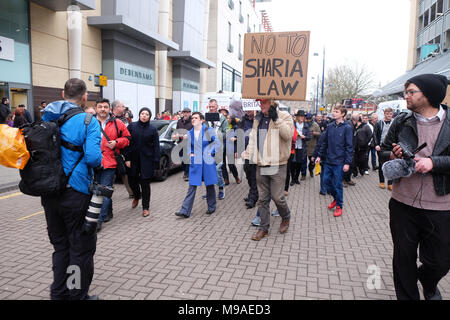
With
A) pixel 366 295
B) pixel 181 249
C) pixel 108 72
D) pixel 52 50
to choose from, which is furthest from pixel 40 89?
pixel 366 295

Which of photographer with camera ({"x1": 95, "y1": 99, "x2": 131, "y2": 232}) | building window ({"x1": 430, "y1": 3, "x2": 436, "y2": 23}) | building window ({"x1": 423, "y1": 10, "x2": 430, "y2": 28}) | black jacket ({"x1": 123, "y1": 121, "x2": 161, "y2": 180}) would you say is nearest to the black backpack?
photographer with camera ({"x1": 95, "y1": 99, "x2": 131, "y2": 232})

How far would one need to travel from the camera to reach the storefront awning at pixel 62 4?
1302cm

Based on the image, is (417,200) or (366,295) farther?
(366,295)

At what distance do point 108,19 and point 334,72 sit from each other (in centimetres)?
4176

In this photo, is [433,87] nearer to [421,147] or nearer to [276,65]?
[421,147]

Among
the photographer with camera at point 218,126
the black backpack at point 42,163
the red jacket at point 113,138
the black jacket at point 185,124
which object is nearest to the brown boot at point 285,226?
the photographer with camera at point 218,126

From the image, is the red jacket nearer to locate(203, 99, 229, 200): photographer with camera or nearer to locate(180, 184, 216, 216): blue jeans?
locate(180, 184, 216, 216): blue jeans

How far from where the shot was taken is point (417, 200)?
9.76ft

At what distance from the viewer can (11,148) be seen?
2.61 m

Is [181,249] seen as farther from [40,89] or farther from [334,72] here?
[334,72]

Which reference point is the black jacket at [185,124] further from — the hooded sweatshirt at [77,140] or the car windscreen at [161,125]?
the hooded sweatshirt at [77,140]

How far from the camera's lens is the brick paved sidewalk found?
365cm

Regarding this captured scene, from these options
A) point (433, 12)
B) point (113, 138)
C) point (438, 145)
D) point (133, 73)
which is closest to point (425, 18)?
point (433, 12)

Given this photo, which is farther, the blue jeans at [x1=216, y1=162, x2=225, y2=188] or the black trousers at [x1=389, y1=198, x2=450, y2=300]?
the blue jeans at [x1=216, y1=162, x2=225, y2=188]
